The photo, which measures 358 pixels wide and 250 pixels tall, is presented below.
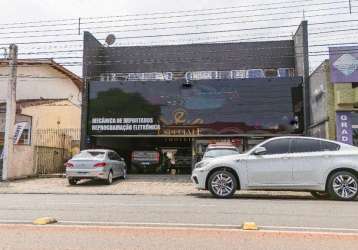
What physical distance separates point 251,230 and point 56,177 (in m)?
16.4

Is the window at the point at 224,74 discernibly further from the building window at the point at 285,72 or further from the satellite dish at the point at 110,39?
the satellite dish at the point at 110,39

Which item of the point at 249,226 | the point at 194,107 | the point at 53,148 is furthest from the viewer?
the point at 53,148

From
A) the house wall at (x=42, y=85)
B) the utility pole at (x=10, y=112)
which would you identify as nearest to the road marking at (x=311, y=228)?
the utility pole at (x=10, y=112)

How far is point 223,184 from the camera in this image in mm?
12578

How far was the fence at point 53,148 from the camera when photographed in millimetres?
23219

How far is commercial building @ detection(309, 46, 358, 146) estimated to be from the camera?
60.5ft

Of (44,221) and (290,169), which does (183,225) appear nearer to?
(44,221)

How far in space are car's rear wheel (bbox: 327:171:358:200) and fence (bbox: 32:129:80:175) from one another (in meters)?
15.5

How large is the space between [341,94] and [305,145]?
6997mm

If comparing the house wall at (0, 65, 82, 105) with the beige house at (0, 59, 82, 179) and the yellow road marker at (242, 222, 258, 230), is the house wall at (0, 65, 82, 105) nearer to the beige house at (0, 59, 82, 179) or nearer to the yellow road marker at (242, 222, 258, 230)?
the beige house at (0, 59, 82, 179)

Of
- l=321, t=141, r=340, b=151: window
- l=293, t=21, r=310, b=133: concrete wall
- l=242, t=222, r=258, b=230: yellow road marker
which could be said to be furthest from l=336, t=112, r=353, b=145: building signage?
l=242, t=222, r=258, b=230: yellow road marker

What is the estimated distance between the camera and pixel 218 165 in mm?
12641

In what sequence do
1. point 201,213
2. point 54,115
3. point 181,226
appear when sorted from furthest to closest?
1. point 54,115
2. point 201,213
3. point 181,226

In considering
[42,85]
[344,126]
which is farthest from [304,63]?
[42,85]
